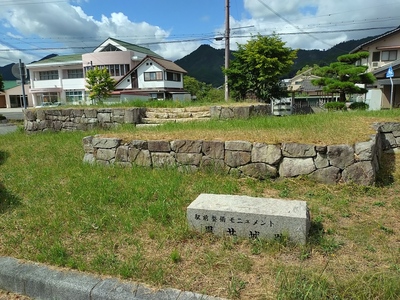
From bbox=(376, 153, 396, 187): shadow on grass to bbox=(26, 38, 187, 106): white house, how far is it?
944 inches

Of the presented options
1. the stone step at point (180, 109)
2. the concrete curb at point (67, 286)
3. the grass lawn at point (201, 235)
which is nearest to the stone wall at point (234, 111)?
the stone step at point (180, 109)

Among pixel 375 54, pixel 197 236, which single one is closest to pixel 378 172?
pixel 197 236

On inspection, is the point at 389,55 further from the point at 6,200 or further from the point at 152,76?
the point at 6,200

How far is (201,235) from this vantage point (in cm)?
284

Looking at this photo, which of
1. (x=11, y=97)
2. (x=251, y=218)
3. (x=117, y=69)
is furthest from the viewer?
(x=11, y=97)

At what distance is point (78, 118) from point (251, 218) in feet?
26.6

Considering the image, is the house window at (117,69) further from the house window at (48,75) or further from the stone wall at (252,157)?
the stone wall at (252,157)

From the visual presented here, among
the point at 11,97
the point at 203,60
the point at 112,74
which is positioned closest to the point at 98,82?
the point at 112,74

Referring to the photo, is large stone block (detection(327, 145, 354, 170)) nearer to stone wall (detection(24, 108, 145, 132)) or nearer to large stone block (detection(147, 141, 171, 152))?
large stone block (detection(147, 141, 171, 152))

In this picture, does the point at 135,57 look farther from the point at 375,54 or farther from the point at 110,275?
the point at 110,275

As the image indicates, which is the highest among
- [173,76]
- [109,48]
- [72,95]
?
[109,48]

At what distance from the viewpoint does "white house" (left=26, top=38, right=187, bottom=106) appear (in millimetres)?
32562

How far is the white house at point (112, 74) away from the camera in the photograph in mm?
32562

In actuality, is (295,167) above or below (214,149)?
below
